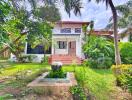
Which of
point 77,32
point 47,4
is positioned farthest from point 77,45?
point 47,4

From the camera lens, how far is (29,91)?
970 centimetres

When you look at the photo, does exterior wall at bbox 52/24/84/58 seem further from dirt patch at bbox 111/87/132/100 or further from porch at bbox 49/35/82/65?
dirt patch at bbox 111/87/132/100

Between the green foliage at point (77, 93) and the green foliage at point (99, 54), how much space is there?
17.2m

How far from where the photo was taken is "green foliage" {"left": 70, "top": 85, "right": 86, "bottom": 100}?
30.8 ft

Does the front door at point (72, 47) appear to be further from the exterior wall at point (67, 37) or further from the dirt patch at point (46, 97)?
the dirt patch at point (46, 97)

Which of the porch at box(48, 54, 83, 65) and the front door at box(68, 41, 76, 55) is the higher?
the front door at box(68, 41, 76, 55)

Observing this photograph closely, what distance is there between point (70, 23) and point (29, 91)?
27.1 m

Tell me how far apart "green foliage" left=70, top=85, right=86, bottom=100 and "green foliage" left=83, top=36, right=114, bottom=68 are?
17.2 meters

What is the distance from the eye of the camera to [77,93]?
9.45 meters

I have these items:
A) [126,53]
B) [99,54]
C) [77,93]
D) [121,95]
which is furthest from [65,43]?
[77,93]

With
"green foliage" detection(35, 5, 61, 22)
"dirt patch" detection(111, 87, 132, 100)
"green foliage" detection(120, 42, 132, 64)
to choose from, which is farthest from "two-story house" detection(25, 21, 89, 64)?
"dirt patch" detection(111, 87, 132, 100)

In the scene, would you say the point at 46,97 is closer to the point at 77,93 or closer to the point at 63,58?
the point at 77,93

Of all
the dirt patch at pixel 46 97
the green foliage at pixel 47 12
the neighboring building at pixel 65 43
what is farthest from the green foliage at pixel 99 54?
the dirt patch at pixel 46 97

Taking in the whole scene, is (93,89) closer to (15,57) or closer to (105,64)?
(105,64)
